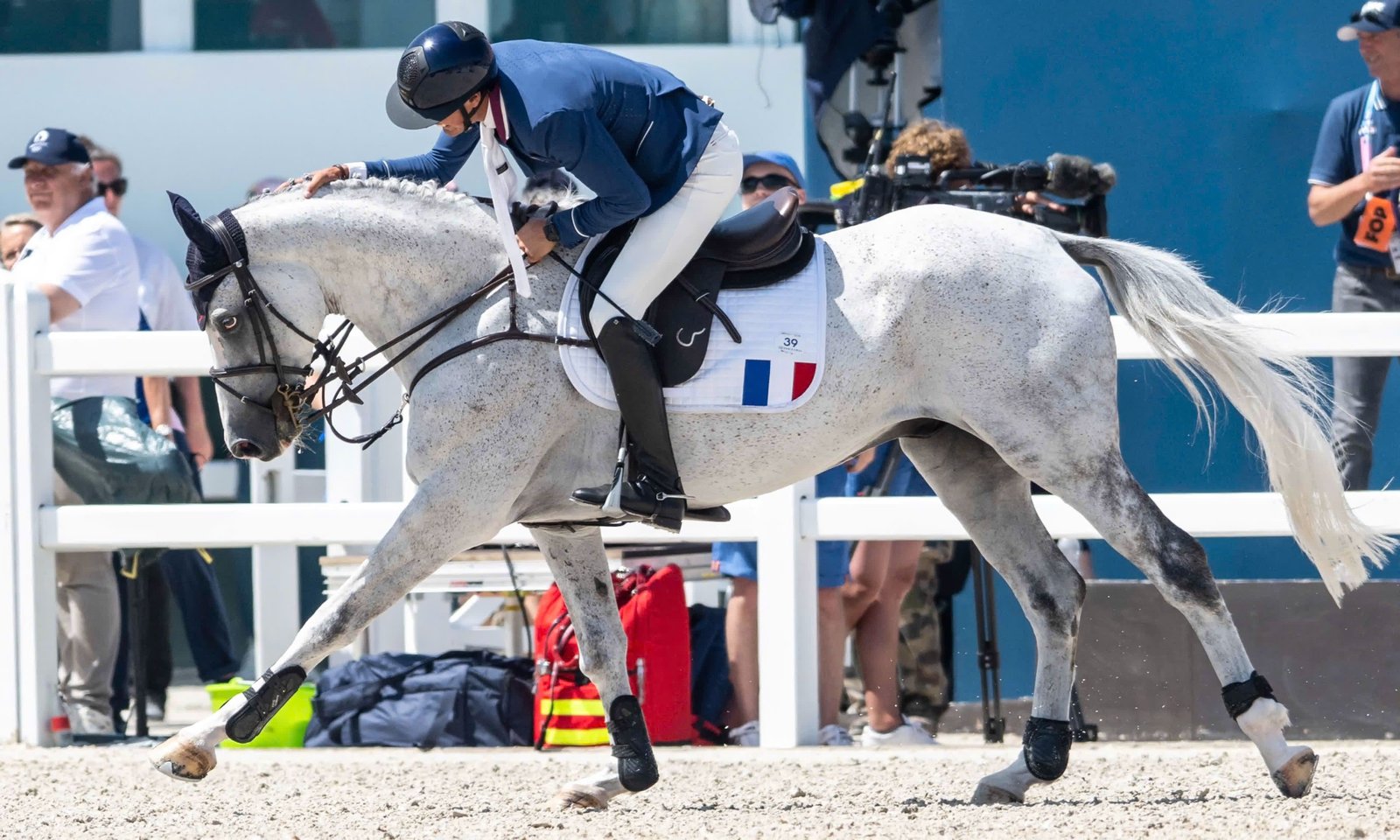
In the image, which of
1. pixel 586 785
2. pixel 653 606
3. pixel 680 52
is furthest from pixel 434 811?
pixel 680 52

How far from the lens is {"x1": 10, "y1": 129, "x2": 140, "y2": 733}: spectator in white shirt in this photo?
753 cm

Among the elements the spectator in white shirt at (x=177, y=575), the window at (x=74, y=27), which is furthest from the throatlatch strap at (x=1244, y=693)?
the window at (x=74, y=27)

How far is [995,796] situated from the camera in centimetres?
536

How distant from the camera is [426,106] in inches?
187

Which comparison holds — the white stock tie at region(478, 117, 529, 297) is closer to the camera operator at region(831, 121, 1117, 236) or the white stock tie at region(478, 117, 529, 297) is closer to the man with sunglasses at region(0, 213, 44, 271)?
the camera operator at region(831, 121, 1117, 236)

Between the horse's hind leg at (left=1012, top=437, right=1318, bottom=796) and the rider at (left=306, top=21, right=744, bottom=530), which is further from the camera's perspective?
the horse's hind leg at (left=1012, top=437, right=1318, bottom=796)

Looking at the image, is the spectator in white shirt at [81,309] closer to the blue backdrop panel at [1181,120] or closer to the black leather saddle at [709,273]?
the black leather saddle at [709,273]

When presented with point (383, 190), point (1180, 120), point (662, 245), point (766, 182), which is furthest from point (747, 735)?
point (1180, 120)

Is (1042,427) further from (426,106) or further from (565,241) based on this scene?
(426,106)

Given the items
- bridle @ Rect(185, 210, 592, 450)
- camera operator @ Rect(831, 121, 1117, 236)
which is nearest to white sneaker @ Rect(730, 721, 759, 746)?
camera operator @ Rect(831, 121, 1117, 236)

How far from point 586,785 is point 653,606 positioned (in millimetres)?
1551

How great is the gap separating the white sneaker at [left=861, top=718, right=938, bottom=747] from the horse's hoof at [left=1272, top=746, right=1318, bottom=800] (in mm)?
1931

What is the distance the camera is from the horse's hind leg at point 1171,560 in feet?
16.9

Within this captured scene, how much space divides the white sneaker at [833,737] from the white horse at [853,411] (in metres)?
1.65
